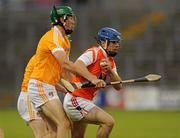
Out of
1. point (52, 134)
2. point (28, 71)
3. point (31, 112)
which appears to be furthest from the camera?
point (31, 112)

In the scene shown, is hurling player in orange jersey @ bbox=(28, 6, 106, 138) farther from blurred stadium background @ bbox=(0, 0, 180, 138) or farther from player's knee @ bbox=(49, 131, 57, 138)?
blurred stadium background @ bbox=(0, 0, 180, 138)

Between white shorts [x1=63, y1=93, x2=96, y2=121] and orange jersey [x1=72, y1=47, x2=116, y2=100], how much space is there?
0.28 feet

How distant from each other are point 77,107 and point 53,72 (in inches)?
24.4

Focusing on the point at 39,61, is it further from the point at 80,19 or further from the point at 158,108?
the point at 80,19

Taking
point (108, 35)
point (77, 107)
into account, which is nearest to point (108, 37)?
point (108, 35)

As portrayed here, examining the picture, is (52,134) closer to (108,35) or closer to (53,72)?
(53,72)

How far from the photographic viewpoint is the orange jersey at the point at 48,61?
11.2m

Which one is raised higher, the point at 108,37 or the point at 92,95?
the point at 108,37

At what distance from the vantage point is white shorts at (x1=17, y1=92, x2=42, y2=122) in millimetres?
12055

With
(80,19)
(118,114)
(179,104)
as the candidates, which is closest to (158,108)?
(179,104)

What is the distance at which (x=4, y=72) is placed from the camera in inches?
1188

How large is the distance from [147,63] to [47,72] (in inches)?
757

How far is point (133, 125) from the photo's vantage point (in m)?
21.6

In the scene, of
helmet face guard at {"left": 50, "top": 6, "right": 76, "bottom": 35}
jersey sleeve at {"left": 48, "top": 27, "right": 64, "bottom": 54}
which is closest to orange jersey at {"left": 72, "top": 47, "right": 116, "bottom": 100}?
jersey sleeve at {"left": 48, "top": 27, "right": 64, "bottom": 54}
